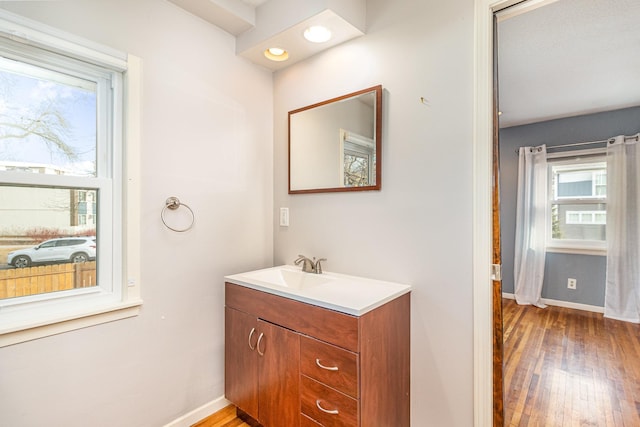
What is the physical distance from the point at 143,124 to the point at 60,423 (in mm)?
1428

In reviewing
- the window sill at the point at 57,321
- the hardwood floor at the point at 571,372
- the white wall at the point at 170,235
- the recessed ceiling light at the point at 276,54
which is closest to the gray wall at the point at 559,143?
the hardwood floor at the point at 571,372

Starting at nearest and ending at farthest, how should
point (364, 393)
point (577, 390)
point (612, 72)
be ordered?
point (364, 393)
point (577, 390)
point (612, 72)

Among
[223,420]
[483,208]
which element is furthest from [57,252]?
[483,208]

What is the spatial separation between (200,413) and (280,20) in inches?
93.7

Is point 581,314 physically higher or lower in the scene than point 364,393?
lower

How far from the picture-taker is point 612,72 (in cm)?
241

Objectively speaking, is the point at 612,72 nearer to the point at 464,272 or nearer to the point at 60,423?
the point at 464,272

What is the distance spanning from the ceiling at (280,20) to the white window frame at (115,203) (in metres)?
0.58

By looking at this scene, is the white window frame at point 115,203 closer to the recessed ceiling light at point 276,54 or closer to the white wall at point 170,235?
the white wall at point 170,235

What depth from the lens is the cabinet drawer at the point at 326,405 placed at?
45.4 inches

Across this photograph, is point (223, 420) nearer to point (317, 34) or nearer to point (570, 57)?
point (317, 34)

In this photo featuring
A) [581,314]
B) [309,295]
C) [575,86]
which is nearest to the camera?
[309,295]

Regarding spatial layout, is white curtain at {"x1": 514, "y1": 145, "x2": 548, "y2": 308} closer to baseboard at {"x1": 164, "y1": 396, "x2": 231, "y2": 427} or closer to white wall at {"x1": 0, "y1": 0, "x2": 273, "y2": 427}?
white wall at {"x1": 0, "y1": 0, "x2": 273, "y2": 427}

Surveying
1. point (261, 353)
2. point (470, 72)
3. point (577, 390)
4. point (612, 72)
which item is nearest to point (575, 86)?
point (612, 72)
